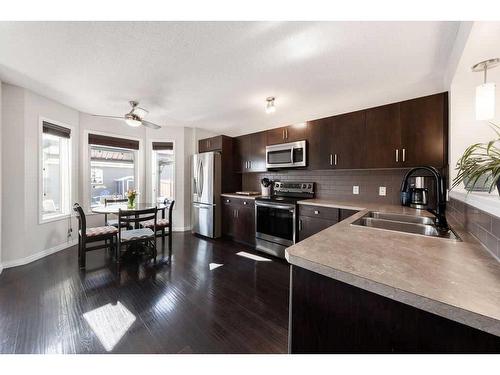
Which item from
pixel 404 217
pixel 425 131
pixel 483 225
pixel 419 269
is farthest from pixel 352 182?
pixel 419 269

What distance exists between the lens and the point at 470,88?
1.73 meters

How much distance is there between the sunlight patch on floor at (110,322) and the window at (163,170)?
113 inches

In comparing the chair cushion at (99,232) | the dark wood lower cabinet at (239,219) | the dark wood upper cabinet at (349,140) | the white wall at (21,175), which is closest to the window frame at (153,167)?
the dark wood lower cabinet at (239,219)

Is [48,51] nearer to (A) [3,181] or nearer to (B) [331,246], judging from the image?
(A) [3,181]

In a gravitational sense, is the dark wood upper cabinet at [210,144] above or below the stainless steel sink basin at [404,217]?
above

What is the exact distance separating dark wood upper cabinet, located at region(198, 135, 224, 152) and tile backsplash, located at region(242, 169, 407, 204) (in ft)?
4.47

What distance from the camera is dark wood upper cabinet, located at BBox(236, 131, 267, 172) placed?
3738 mm

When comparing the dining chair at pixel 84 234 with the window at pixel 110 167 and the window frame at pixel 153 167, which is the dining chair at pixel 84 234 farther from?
the window frame at pixel 153 167

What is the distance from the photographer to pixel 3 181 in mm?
2539

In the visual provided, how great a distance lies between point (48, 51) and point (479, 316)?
311 centimetres

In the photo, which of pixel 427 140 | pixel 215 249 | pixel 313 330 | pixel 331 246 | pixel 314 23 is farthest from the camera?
pixel 215 249

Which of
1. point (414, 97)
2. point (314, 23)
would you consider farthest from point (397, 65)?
point (314, 23)

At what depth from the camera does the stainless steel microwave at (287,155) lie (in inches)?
124

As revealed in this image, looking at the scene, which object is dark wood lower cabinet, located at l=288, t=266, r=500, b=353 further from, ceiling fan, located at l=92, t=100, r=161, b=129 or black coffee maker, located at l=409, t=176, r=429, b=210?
ceiling fan, located at l=92, t=100, r=161, b=129
